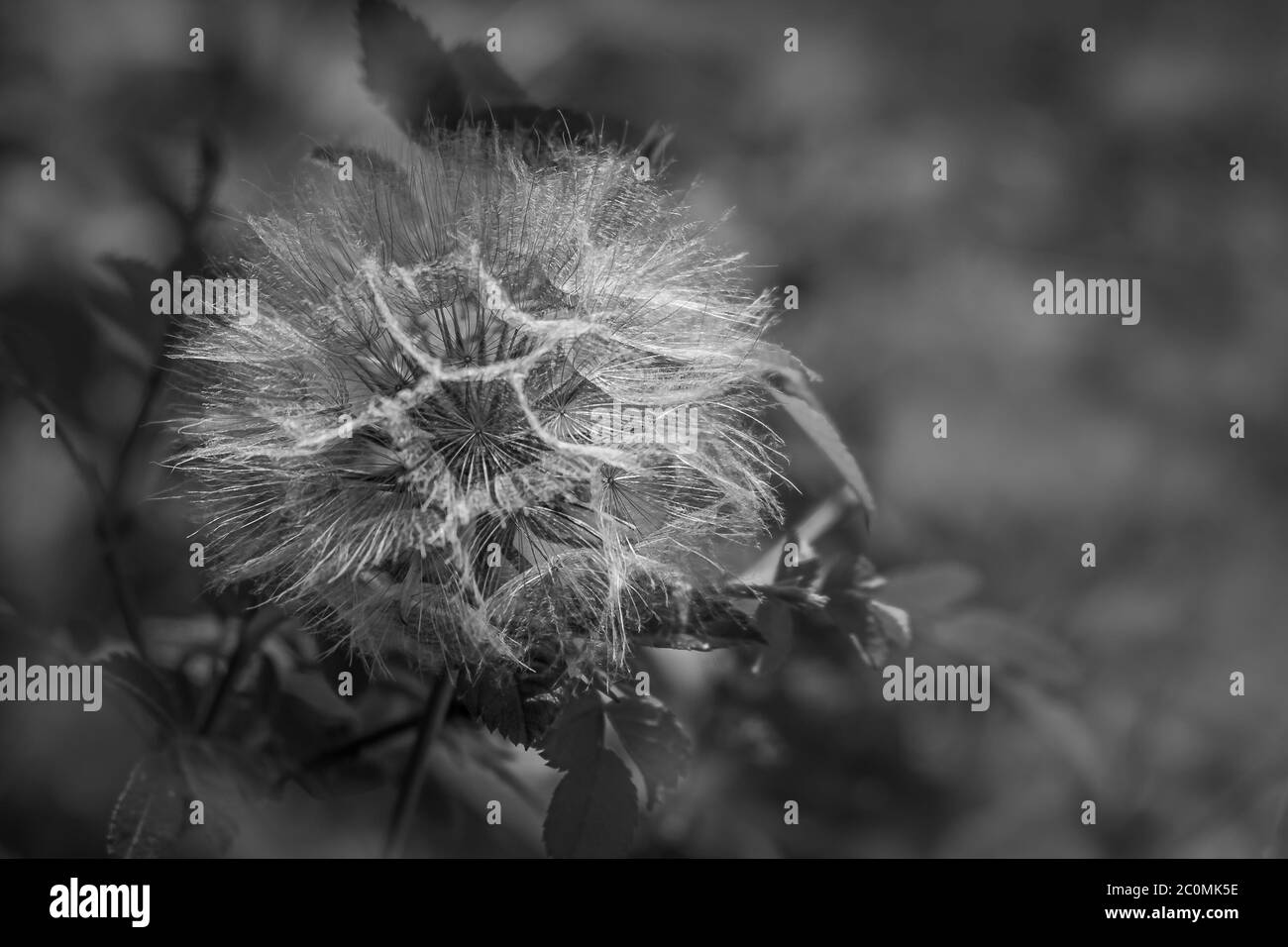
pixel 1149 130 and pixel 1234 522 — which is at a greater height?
pixel 1149 130

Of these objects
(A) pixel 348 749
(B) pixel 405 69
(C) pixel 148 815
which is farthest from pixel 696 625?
(B) pixel 405 69

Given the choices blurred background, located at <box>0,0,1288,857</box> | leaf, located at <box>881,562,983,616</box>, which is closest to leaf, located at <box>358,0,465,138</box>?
blurred background, located at <box>0,0,1288,857</box>

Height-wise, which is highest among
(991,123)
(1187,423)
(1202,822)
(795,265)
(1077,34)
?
(1077,34)

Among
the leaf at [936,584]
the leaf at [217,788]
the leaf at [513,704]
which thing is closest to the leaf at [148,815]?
the leaf at [217,788]

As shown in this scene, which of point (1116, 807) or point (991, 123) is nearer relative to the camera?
point (1116, 807)

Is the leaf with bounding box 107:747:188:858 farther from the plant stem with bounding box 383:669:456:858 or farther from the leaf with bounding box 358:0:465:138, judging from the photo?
the leaf with bounding box 358:0:465:138

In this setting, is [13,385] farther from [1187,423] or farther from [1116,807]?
[1187,423]

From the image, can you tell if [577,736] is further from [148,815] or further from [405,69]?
[405,69]

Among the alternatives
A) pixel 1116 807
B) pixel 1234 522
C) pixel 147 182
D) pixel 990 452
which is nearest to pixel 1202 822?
pixel 1116 807
